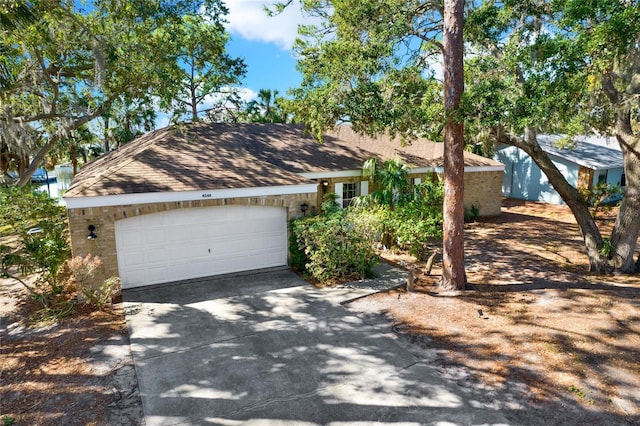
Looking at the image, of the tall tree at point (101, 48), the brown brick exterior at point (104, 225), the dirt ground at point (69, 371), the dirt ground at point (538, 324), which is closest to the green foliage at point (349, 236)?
the dirt ground at point (538, 324)

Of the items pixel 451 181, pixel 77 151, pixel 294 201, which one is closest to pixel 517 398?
pixel 451 181

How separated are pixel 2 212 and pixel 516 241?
693 inches

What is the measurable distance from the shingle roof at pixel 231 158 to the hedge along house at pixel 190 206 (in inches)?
1.7

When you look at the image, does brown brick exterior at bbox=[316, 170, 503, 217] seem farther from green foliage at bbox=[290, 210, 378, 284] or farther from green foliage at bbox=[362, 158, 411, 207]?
green foliage at bbox=[290, 210, 378, 284]

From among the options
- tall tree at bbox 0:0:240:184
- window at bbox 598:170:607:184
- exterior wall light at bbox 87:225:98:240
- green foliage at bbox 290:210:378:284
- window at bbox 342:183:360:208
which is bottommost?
green foliage at bbox 290:210:378:284

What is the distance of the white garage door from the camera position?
1073 cm

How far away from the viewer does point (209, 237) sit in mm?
11664

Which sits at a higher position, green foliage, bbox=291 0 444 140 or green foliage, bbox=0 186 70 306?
green foliage, bbox=291 0 444 140

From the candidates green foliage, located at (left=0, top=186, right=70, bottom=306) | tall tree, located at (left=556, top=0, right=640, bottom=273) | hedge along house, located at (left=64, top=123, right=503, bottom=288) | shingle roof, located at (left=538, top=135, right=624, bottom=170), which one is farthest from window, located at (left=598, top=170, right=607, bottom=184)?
green foliage, located at (left=0, top=186, right=70, bottom=306)

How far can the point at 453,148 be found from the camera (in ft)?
31.3

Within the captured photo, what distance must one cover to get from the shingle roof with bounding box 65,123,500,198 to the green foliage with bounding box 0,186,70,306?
4.23ft

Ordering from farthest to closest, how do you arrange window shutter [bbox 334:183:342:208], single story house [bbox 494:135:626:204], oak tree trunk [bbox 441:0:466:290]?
single story house [bbox 494:135:626:204] < window shutter [bbox 334:183:342:208] < oak tree trunk [bbox 441:0:466:290]

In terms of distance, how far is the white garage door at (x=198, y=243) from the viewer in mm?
10727

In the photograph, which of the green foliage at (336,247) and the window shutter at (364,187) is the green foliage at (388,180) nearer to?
the window shutter at (364,187)
